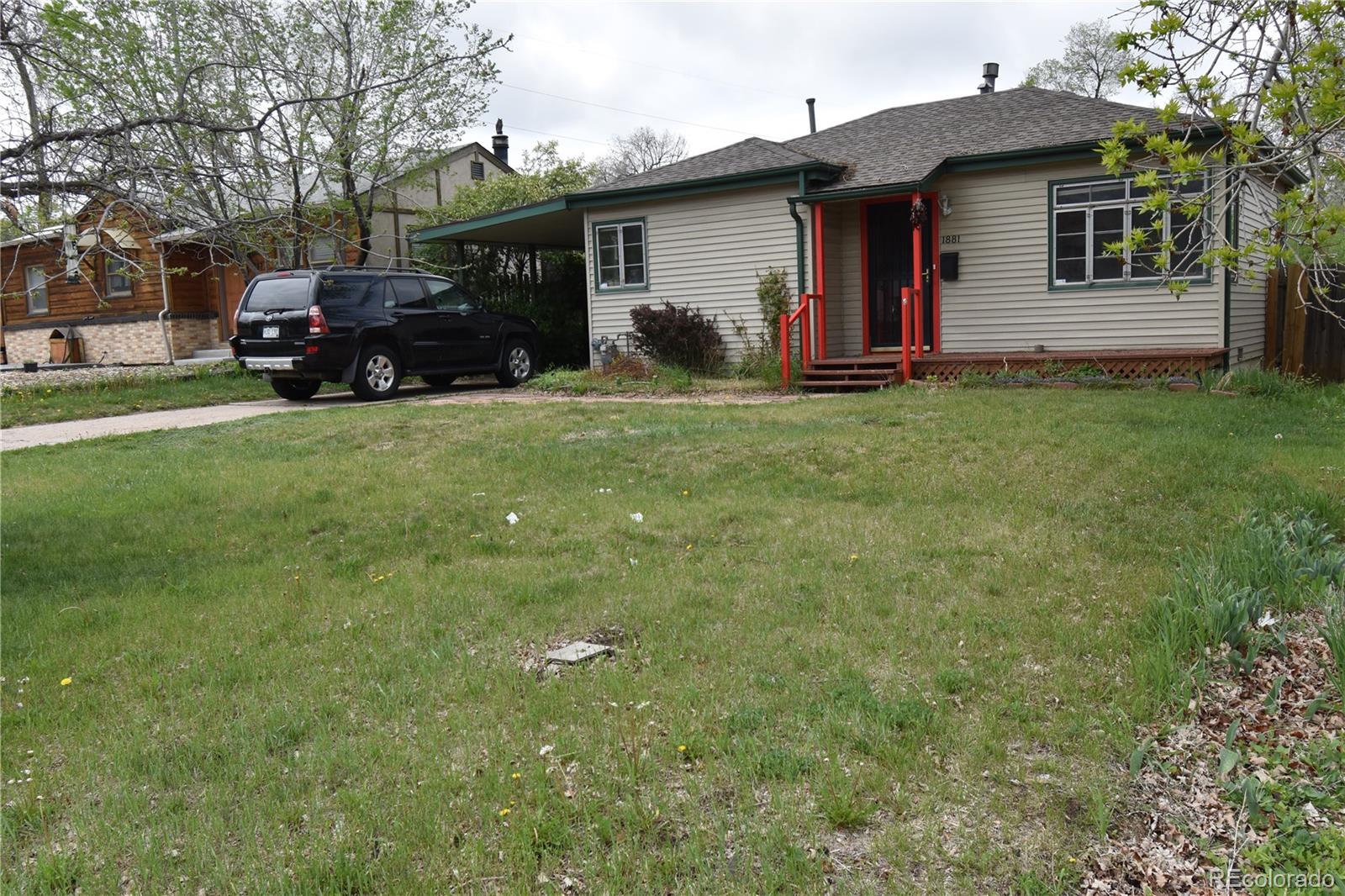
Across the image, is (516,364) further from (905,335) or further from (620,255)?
(905,335)

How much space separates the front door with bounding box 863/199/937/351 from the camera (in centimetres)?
1602

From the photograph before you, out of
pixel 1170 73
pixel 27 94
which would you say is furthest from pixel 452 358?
pixel 1170 73

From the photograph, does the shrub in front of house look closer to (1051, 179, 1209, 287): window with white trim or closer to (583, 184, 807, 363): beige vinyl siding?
(583, 184, 807, 363): beige vinyl siding

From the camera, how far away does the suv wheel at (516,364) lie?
1702 cm

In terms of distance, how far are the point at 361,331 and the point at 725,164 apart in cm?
643

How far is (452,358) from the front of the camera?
16078 millimetres

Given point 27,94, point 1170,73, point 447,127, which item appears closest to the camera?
point 1170,73

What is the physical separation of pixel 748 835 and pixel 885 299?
1407 centimetres

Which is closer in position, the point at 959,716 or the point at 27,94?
the point at 959,716

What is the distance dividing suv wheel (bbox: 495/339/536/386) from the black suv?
0.13 meters

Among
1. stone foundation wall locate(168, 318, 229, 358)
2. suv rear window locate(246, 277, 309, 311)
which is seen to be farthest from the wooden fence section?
stone foundation wall locate(168, 318, 229, 358)

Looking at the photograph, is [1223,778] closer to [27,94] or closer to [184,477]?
[27,94]

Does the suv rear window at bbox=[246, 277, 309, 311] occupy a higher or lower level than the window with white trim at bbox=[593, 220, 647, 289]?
lower

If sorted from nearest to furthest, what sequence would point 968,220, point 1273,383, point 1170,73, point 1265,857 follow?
point 1265,857, point 1170,73, point 1273,383, point 968,220
